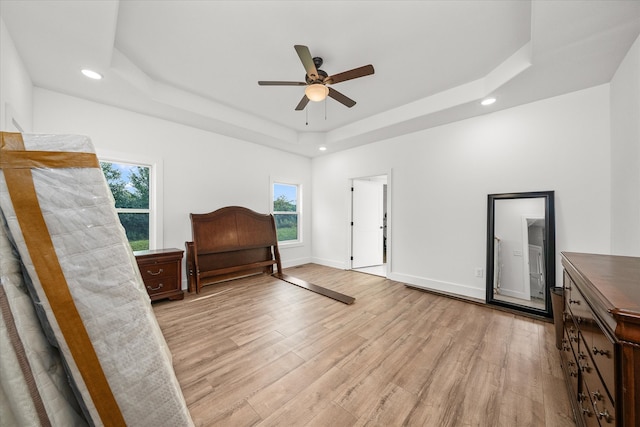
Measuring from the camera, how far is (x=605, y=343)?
2.88 feet

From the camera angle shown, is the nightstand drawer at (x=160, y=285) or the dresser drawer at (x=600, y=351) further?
the nightstand drawer at (x=160, y=285)

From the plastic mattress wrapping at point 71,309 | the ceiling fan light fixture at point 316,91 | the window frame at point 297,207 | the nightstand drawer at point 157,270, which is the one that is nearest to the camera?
the plastic mattress wrapping at point 71,309

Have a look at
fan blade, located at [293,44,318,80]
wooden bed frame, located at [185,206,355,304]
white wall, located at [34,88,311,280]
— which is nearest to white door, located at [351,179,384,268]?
white wall, located at [34,88,311,280]

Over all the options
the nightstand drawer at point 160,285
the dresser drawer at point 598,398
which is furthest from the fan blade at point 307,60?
the nightstand drawer at point 160,285

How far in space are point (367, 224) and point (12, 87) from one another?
16.7 feet

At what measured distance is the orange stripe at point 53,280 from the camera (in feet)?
2.19

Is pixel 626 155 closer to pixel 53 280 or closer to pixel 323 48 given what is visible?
pixel 323 48

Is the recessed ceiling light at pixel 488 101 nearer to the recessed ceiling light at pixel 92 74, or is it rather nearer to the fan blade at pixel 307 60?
the fan blade at pixel 307 60

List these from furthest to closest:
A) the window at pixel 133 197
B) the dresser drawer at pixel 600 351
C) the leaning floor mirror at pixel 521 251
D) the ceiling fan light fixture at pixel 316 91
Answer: the window at pixel 133 197 < the leaning floor mirror at pixel 521 251 < the ceiling fan light fixture at pixel 316 91 < the dresser drawer at pixel 600 351

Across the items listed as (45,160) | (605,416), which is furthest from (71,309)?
(605,416)

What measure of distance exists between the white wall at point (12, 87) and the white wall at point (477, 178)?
171 inches

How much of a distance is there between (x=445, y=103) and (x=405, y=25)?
55.0 inches

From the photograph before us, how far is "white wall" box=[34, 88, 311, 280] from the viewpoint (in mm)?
2730

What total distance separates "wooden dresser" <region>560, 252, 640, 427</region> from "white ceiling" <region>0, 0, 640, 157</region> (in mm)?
1779
